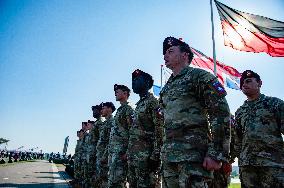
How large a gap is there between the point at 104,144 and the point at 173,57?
5.01 metres

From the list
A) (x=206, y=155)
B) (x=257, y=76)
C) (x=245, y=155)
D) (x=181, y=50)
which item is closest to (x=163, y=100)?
(x=181, y=50)

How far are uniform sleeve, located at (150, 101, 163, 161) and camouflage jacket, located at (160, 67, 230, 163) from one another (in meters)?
1.19

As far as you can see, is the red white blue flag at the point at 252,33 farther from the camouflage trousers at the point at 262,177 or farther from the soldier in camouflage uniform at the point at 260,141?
the camouflage trousers at the point at 262,177

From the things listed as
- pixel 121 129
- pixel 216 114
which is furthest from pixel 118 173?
pixel 216 114

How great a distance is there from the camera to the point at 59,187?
40.2 feet

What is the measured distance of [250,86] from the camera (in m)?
4.89

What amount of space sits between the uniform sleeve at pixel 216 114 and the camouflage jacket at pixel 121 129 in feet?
10.2

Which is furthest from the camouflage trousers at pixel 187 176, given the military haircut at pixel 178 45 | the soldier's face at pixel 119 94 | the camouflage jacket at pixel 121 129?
the soldier's face at pixel 119 94

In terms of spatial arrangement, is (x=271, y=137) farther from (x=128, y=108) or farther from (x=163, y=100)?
(x=128, y=108)

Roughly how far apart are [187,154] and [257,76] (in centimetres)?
255

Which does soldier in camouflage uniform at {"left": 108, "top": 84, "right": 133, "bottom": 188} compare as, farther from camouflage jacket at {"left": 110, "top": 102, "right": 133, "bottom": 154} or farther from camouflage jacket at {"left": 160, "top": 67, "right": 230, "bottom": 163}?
camouflage jacket at {"left": 160, "top": 67, "right": 230, "bottom": 163}

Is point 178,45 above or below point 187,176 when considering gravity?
above

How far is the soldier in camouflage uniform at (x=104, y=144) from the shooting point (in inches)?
294

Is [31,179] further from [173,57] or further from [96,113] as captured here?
[173,57]
